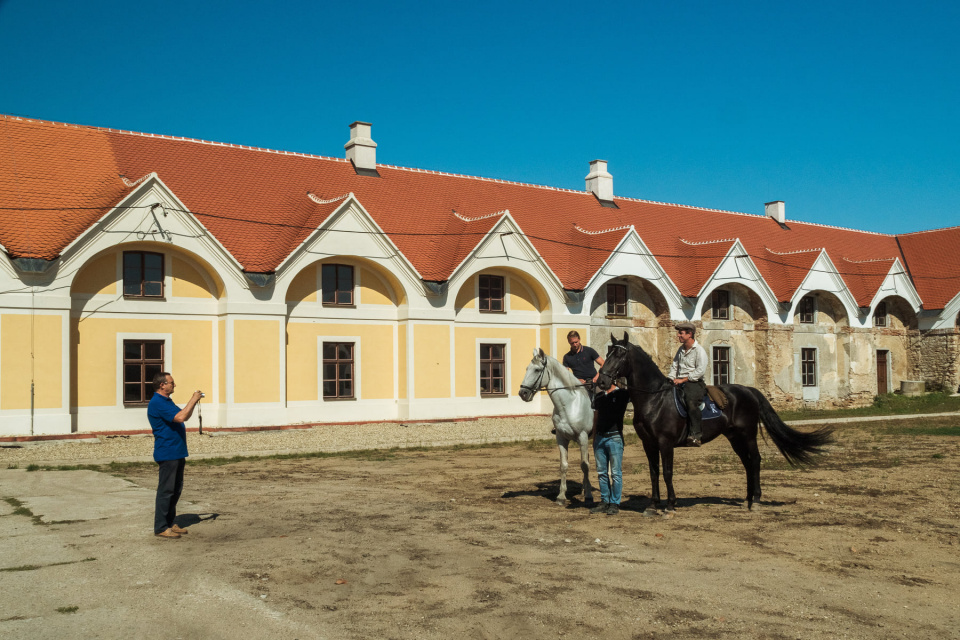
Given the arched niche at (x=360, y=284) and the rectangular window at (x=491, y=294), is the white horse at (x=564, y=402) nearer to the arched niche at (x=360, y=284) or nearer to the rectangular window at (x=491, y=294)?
the arched niche at (x=360, y=284)

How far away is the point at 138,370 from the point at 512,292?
40.7 ft

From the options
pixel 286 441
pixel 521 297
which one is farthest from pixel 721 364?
pixel 286 441

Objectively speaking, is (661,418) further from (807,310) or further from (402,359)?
(807,310)

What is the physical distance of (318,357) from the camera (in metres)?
25.4

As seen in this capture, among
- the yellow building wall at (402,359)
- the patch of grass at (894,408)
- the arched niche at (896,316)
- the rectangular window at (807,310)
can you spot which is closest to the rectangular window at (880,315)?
the arched niche at (896,316)

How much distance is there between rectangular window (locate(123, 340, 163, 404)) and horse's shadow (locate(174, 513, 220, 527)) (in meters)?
13.4

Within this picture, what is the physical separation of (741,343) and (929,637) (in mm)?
28812

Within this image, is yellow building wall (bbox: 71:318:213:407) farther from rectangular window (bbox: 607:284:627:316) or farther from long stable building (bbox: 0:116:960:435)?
rectangular window (bbox: 607:284:627:316)

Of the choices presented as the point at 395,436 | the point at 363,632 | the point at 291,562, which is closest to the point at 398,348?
the point at 395,436

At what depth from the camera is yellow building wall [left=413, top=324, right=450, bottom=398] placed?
86.7 ft

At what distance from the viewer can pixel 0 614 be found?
600cm

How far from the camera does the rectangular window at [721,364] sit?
107 feet

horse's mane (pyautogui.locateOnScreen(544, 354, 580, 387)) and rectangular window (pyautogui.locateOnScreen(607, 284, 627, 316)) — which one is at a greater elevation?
rectangular window (pyautogui.locateOnScreen(607, 284, 627, 316))

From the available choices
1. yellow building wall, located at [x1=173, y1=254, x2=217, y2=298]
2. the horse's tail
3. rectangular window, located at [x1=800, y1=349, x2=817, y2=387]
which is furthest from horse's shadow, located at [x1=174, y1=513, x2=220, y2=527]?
rectangular window, located at [x1=800, y1=349, x2=817, y2=387]
